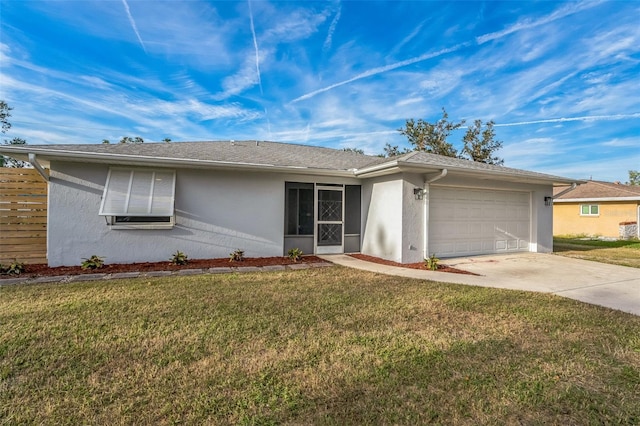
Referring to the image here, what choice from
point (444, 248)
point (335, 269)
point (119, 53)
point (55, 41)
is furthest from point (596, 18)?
point (55, 41)

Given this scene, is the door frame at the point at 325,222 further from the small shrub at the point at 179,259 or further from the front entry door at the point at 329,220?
the small shrub at the point at 179,259

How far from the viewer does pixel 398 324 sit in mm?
4117

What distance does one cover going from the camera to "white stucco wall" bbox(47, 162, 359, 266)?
7.62 meters

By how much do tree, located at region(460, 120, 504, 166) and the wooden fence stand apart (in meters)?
30.2

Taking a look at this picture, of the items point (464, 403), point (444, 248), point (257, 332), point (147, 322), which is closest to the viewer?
point (464, 403)

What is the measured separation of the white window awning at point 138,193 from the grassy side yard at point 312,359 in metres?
2.82

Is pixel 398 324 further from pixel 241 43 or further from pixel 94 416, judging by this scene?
pixel 241 43

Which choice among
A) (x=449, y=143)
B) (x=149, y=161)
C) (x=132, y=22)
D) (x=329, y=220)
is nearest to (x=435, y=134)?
(x=449, y=143)

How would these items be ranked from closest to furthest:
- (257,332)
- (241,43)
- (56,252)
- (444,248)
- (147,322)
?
(257,332), (147,322), (56,252), (444,248), (241,43)

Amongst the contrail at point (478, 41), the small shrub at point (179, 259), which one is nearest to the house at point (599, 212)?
the contrail at point (478, 41)

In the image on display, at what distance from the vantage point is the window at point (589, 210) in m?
20.7

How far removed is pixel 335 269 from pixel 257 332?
4.24 metres

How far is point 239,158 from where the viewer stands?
9211 mm

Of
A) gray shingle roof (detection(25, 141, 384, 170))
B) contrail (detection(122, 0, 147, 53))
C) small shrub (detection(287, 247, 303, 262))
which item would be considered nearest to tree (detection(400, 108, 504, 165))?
gray shingle roof (detection(25, 141, 384, 170))
